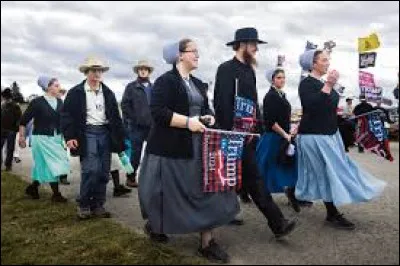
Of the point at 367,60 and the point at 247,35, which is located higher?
the point at 367,60

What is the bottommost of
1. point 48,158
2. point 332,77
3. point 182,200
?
point 182,200

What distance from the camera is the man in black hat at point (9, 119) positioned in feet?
42.0

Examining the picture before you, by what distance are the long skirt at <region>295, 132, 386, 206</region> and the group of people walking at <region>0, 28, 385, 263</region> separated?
1cm

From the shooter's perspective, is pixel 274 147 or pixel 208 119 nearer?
pixel 208 119

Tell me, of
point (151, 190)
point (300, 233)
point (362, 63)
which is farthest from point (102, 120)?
point (362, 63)

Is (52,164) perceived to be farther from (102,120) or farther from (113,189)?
(102,120)

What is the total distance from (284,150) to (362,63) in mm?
3727

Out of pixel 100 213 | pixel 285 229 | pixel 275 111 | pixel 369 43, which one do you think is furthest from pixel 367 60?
pixel 285 229

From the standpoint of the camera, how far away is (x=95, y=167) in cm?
751

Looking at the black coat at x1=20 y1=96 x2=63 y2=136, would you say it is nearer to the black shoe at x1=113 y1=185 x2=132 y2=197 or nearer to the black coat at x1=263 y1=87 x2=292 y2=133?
the black shoe at x1=113 y1=185 x2=132 y2=197

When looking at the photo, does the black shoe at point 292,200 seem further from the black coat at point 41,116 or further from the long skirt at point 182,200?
the black coat at point 41,116

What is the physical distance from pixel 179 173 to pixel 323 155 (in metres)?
1.82

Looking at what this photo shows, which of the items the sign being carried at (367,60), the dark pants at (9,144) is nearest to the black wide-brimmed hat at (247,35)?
the sign being carried at (367,60)

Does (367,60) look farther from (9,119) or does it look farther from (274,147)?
(9,119)
